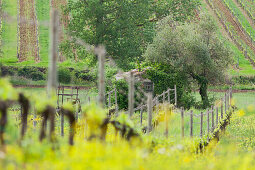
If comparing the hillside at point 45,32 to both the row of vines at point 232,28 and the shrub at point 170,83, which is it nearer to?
the row of vines at point 232,28

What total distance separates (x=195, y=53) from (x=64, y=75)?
13377 millimetres

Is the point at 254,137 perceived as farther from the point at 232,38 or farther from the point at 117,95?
the point at 232,38

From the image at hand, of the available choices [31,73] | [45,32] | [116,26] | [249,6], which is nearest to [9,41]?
[45,32]

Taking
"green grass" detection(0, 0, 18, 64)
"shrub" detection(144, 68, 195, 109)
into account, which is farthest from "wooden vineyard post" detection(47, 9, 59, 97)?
"green grass" detection(0, 0, 18, 64)

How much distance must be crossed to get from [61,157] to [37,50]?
42.9 metres

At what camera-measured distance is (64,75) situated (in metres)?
36.8

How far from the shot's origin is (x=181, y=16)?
37469 mm

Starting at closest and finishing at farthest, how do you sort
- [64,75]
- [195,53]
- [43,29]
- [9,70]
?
[195,53], [64,75], [9,70], [43,29]

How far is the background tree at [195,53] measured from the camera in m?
28.0

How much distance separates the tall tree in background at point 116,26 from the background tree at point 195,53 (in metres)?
4.08

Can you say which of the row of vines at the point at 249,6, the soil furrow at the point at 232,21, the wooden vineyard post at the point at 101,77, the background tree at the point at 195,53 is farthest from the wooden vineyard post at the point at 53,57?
the row of vines at the point at 249,6

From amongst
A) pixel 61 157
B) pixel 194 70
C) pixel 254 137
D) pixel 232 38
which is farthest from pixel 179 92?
pixel 232 38

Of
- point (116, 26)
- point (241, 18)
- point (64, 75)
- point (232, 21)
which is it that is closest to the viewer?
point (116, 26)

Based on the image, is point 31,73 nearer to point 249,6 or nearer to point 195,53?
point 195,53
